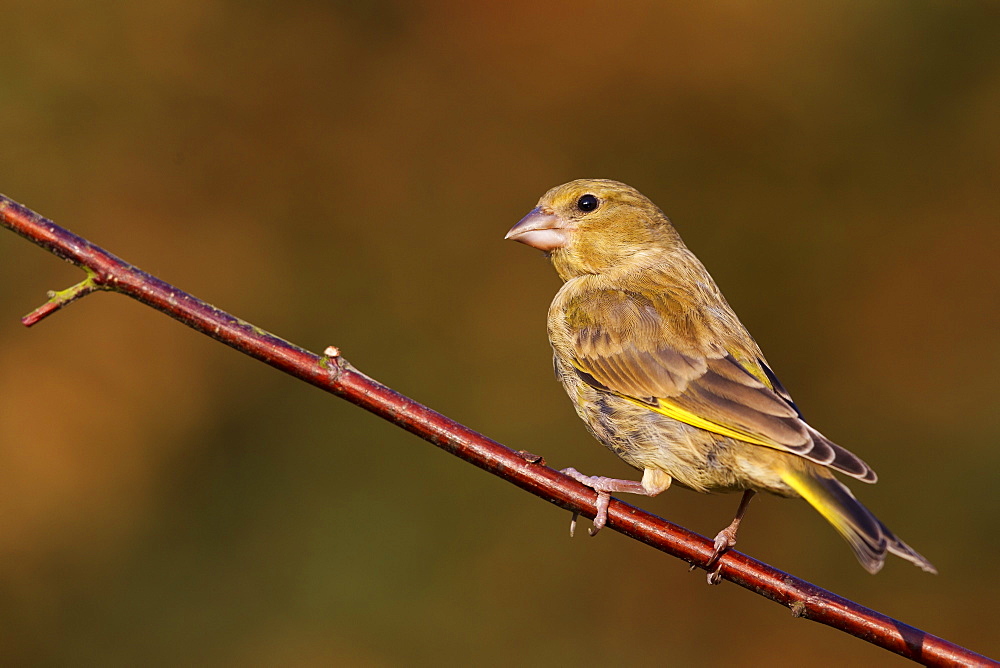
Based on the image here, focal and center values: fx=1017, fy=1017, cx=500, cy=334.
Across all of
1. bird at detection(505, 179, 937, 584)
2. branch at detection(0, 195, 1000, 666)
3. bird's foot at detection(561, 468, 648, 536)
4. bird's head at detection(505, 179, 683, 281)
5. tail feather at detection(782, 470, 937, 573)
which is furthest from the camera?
bird's head at detection(505, 179, 683, 281)

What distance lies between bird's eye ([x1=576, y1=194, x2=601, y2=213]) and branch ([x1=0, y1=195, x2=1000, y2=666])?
1858mm

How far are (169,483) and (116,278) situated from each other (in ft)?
16.1

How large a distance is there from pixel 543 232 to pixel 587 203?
0.92 ft

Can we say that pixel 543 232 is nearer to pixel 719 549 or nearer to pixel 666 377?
pixel 666 377

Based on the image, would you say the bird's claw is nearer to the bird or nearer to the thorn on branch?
the bird

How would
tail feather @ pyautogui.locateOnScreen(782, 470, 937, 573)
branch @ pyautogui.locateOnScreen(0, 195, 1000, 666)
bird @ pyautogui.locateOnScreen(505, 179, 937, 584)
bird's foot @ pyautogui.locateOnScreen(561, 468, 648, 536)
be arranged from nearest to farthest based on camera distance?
1. tail feather @ pyautogui.locateOnScreen(782, 470, 937, 573)
2. branch @ pyautogui.locateOnScreen(0, 195, 1000, 666)
3. bird @ pyautogui.locateOnScreen(505, 179, 937, 584)
4. bird's foot @ pyautogui.locateOnScreen(561, 468, 648, 536)

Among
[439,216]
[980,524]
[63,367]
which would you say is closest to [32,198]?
[63,367]

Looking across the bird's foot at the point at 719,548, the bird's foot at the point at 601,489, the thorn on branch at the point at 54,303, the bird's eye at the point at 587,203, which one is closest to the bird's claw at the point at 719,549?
the bird's foot at the point at 719,548

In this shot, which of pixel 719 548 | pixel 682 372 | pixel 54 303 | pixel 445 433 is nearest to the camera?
pixel 54 303


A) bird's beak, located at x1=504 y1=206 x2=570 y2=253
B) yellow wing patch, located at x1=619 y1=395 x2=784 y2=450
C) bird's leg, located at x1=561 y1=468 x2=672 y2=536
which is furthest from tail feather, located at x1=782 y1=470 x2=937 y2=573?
bird's beak, located at x1=504 y1=206 x2=570 y2=253

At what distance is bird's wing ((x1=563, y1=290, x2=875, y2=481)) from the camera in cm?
379

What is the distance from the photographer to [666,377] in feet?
14.0

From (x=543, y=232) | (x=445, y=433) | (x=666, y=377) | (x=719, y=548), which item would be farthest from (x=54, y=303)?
(x=543, y=232)

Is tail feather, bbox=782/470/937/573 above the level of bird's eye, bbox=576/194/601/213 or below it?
below
